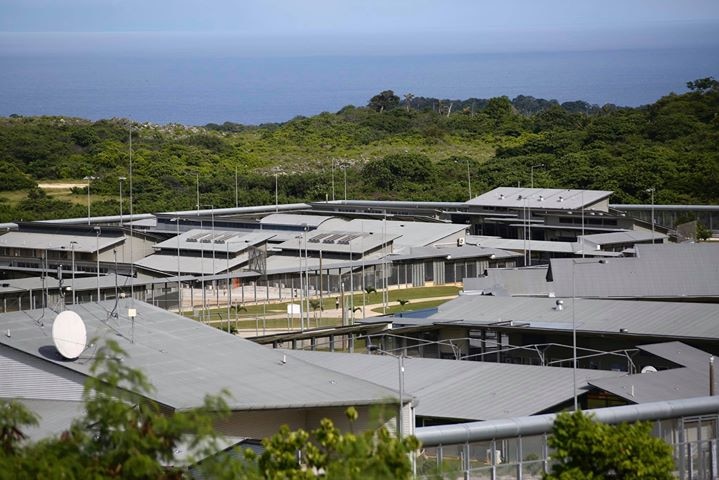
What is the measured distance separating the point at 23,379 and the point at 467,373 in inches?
276

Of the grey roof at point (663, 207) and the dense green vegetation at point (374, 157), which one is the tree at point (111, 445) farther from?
the dense green vegetation at point (374, 157)

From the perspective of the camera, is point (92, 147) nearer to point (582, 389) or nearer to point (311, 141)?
point (311, 141)

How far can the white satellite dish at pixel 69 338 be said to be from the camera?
17016 mm

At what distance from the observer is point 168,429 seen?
9.89 m

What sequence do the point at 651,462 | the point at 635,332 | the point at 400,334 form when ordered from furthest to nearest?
1. the point at 400,334
2. the point at 635,332
3. the point at 651,462

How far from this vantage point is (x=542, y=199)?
47250 millimetres

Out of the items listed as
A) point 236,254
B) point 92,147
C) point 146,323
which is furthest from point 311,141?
point 146,323

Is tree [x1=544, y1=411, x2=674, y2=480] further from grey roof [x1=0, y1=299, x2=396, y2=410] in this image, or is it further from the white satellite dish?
the white satellite dish

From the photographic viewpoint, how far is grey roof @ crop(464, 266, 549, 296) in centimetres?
2956

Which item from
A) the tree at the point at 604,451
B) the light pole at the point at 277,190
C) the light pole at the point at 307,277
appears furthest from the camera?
the light pole at the point at 277,190

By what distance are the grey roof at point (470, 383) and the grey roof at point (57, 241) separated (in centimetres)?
1957

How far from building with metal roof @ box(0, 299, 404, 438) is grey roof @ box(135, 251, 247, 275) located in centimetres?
1800

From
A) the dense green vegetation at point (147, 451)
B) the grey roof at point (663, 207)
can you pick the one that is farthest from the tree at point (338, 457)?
the grey roof at point (663, 207)

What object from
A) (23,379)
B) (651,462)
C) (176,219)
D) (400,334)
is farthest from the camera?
(176,219)
